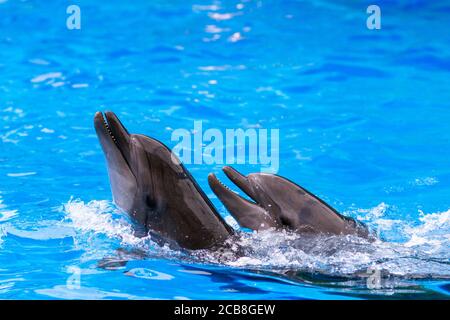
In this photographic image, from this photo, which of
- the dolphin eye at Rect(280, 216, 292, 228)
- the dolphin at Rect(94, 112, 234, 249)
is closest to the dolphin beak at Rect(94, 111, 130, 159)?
the dolphin at Rect(94, 112, 234, 249)

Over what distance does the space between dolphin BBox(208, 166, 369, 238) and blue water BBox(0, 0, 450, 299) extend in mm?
146

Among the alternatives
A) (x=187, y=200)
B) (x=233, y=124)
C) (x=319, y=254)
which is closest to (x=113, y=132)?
(x=187, y=200)

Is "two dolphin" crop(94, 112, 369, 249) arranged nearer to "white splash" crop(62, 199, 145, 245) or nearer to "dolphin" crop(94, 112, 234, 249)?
"dolphin" crop(94, 112, 234, 249)

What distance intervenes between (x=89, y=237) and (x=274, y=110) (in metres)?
4.10

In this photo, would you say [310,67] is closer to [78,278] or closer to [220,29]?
[220,29]

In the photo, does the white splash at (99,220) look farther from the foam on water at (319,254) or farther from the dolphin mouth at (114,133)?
the dolphin mouth at (114,133)

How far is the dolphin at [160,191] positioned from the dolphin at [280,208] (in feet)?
1.18

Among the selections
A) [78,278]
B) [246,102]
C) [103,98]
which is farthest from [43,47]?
[78,278]

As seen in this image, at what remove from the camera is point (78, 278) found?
224 inches

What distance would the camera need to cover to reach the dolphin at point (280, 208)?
5879 millimetres

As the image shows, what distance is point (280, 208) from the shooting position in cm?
596

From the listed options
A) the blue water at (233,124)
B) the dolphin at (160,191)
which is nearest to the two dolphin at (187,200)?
the dolphin at (160,191)

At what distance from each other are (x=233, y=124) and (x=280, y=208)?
371 cm

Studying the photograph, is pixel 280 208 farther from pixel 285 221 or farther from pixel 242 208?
pixel 242 208
